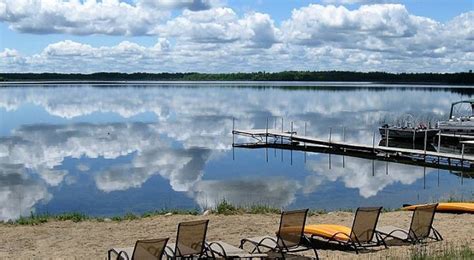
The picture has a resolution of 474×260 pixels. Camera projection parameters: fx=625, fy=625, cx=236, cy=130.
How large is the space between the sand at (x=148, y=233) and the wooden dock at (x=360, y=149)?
1758 cm

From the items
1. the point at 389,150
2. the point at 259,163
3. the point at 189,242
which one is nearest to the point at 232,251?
the point at 189,242


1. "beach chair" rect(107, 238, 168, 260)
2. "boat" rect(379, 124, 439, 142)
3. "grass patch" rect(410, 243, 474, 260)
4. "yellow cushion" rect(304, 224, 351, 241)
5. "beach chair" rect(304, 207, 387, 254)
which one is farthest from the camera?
"boat" rect(379, 124, 439, 142)

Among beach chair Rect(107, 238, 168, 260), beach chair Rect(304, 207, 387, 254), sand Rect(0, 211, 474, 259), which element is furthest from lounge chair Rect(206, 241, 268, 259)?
beach chair Rect(304, 207, 387, 254)

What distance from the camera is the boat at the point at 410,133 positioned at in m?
41.2

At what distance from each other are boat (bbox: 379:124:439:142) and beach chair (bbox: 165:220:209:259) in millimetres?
33914

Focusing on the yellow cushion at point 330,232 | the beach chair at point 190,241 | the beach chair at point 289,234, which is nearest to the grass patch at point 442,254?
the yellow cushion at point 330,232

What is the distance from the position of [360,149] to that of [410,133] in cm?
827

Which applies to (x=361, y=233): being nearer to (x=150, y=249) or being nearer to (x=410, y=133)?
(x=150, y=249)

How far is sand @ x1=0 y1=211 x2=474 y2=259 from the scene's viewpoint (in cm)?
943

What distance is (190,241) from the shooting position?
8.13m

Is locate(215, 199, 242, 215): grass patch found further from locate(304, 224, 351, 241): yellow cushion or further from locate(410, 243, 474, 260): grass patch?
locate(410, 243, 474, 260): grass patch

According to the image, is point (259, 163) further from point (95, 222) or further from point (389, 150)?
point (95, 222)

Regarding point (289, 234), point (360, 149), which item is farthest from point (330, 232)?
point (360, 149)

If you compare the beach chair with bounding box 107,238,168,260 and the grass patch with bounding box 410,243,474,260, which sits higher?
the beach chair with bounding box 107,238,168,260
